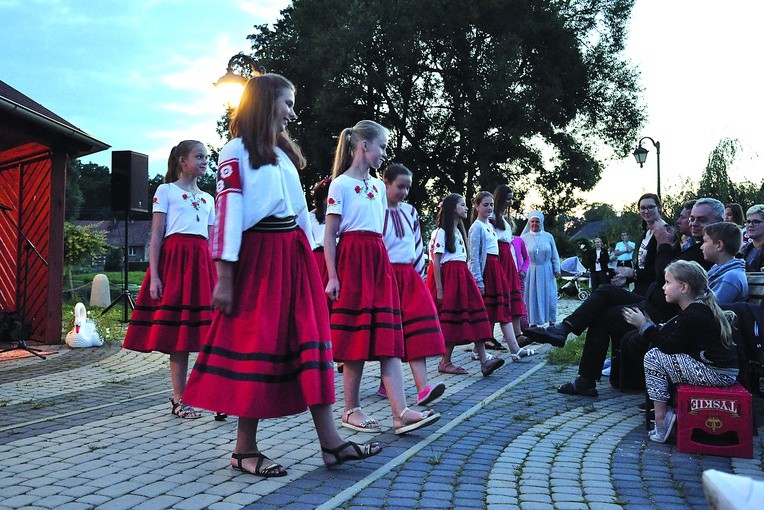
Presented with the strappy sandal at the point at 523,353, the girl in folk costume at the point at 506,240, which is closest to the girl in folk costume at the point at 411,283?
the strappy sandal at the point at 523,353

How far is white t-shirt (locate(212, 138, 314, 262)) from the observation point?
4.07 metres

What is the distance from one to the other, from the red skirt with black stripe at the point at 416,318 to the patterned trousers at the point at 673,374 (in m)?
1.42

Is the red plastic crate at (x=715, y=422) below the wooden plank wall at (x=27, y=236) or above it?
below

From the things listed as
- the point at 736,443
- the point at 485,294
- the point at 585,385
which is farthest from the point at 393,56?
the point at 736,443

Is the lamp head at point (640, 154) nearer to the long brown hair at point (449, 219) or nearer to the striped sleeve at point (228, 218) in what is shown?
the long brown hair at point (449, 219)

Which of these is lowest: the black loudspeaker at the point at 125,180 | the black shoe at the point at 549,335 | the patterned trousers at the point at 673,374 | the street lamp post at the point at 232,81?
the patterned trousers at the point at 673,374

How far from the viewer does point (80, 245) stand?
2312 cm

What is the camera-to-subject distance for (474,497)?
4.03 m

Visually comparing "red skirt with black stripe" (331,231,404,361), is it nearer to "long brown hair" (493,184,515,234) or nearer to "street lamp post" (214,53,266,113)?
"long brown hair" (493,184,515,234)

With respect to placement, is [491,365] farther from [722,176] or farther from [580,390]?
[722,176]

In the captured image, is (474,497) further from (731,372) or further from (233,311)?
(731,372)

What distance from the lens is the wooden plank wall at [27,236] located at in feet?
41.0

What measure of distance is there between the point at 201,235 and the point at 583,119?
97.3 feet

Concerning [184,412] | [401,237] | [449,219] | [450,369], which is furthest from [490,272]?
[184,412]
